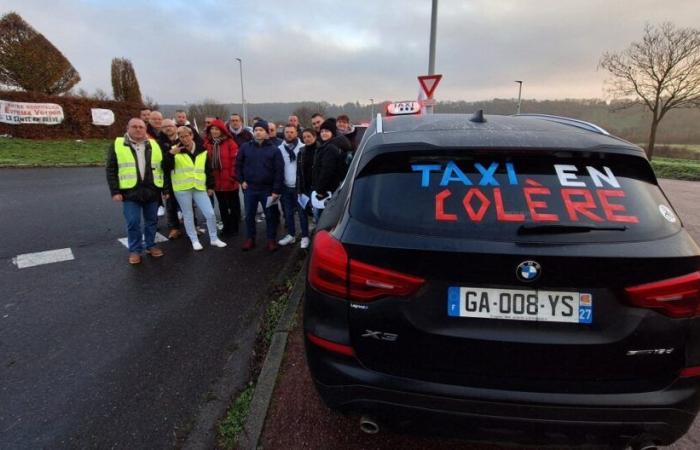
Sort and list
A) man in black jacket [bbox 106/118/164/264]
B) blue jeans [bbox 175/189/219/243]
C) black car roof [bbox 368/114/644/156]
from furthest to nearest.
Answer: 1. blue jeans [bbox 175/189/219/243]
2. man in black jacket [bbox 106/118/164/264]
3. black car roof [bbox 368/114/644/156]

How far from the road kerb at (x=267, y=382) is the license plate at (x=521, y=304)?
144 cm

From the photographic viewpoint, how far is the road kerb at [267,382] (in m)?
2.25

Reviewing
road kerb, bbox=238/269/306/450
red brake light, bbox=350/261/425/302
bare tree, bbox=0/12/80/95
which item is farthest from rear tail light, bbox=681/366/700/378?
bare tree, bbox=0/12/80/95

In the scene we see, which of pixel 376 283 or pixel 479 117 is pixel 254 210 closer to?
pixel 479 117

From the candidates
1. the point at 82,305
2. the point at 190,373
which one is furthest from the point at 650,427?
the point at 82,305

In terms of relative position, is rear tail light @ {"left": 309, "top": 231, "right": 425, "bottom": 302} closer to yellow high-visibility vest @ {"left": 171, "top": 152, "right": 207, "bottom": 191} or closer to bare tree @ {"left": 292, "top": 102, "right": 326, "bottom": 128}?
yellow high-visibility vest @ {"left": 171, "top": 152, "right": 207, "bottom": 191}

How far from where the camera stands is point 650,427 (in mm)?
1596

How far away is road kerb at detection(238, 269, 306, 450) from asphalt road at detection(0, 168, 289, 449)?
0.28 meters

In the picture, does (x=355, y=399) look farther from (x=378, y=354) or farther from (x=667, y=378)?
(x=667, y=378)

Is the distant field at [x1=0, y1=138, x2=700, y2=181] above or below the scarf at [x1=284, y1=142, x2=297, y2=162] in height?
below

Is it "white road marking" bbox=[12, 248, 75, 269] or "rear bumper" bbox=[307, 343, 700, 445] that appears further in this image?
"white road marking" bbox=[12, 248, 75, 269]

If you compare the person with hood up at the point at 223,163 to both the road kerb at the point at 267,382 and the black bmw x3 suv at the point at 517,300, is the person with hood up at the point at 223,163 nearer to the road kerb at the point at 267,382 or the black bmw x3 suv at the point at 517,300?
the road kerb at the point at 267,382

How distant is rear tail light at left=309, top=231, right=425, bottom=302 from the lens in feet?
5.28

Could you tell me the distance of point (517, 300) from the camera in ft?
5.13
